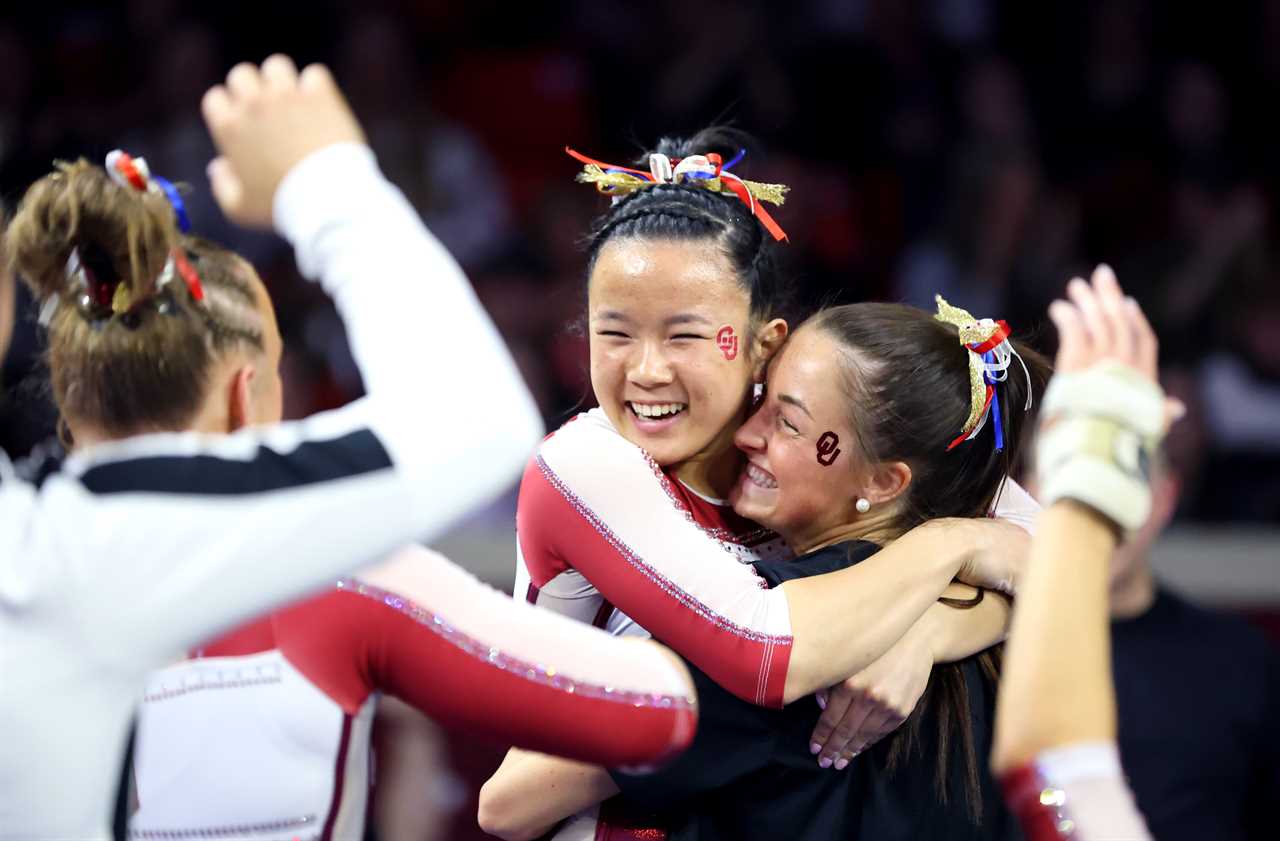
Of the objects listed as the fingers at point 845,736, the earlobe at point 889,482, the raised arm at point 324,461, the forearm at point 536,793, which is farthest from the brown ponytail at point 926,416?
the raised arm at point 324,461

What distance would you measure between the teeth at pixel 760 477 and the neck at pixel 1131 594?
1.11m

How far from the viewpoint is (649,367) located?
2252 mm

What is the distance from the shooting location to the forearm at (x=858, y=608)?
1.82 meters

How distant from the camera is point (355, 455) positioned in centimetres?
128

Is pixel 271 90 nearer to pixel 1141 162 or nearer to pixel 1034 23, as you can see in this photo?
pixel 1141 162

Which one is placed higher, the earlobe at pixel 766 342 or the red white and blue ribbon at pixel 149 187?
the earlobe at pixel 766 342

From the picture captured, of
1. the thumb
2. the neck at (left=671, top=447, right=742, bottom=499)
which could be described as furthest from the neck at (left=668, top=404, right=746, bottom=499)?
the thumb

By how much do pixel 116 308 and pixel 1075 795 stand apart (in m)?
1.03

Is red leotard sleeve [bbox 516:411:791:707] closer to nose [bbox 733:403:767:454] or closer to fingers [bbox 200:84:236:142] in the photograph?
nose [bbox 733:403:767:454]

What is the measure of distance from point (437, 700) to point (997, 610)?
2.98 feet

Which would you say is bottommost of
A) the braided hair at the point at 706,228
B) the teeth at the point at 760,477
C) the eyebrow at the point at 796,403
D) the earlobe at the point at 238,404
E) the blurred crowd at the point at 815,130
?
the earlobe at the point at 238,404

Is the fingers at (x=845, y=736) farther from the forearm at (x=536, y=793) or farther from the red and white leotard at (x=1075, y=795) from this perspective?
the red and white leotard at (x=1075, y=795)

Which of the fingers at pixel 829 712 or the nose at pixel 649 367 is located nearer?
the fingers at pixel 829 712

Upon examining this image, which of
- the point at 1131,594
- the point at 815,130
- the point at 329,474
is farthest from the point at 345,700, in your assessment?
the point at 815,130
